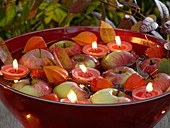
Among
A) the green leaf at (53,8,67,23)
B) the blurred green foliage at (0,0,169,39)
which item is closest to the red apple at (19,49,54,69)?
the blurred green foliage at (0,0,169,39)

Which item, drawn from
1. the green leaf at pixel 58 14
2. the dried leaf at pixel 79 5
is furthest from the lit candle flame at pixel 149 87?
the green leaf at pixel 58 14

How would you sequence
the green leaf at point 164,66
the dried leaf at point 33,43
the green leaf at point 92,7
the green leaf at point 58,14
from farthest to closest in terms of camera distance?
1. the green leaf at point 58,14
2. the green leaf at point 92,7
3. the dried leaf at point 33,43
4. the green leaf at point 164,66

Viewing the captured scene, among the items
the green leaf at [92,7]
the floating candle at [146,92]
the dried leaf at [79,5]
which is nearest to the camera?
the floating candle at [146,92]

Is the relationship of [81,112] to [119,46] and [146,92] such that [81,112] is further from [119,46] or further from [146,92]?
[119,46]

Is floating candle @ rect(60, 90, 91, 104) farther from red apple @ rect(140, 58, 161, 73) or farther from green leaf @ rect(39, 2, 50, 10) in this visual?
green leaf @ rect(39, 2, 50, 10)

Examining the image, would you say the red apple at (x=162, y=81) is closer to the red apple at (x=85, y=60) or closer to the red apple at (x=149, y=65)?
the red apple at (x=149, y=65)

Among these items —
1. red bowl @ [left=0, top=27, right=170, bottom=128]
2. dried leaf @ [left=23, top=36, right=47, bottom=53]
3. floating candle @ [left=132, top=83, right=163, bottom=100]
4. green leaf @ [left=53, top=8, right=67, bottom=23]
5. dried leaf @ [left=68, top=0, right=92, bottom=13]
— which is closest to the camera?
red bowl @ [left=0, top=27, right=170, bottom=128]
